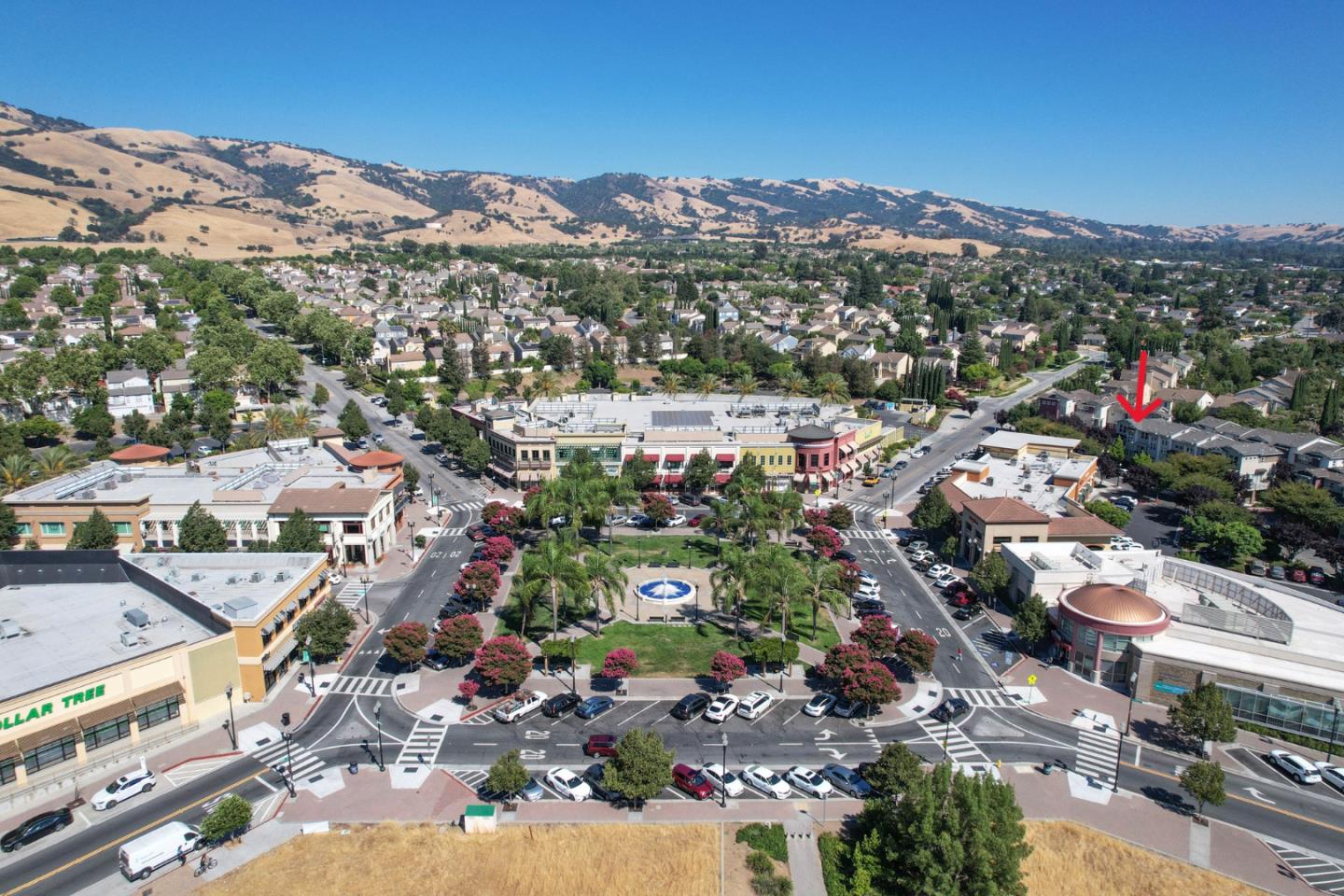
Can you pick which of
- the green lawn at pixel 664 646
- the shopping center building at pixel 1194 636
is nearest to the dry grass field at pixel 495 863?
the green lawn at pixel 664 646

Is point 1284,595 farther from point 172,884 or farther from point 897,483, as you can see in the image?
point 172,884

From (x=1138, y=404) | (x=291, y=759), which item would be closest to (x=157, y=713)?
(x=291, y=759)

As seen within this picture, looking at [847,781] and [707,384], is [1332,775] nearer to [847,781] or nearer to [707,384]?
[847,781]

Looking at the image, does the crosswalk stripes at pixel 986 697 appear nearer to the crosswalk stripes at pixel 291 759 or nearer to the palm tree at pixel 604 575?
the palm tree at pixel 604 575

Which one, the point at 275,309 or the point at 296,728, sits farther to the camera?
the point at 275,309

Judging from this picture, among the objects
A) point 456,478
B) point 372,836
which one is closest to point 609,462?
point 456,478

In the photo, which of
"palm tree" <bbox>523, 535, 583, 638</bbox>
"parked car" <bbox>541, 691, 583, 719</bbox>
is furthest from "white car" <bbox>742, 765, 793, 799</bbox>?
"palm tree" <bbox>523, 535, 583, 638</bbox>
